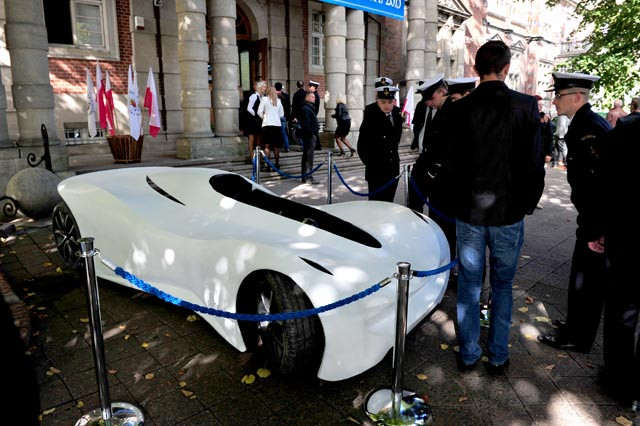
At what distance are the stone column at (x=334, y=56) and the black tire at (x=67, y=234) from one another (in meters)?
10.6

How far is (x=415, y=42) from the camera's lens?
1700cm

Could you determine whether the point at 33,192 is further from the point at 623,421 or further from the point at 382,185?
the point at 623,421

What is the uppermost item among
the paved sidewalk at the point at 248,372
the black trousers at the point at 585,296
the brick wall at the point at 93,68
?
the brick wall at the point at 93,68

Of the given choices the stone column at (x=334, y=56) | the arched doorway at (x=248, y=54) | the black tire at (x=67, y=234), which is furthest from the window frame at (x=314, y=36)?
the black tire at (x=67, y=234)

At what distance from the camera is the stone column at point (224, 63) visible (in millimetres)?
11398

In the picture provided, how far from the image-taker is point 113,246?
13.9 ft

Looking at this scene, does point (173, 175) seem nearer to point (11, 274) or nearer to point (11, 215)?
point (11, 274)

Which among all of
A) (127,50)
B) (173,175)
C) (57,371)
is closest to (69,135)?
(127,50)

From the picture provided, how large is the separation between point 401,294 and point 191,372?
161 cm

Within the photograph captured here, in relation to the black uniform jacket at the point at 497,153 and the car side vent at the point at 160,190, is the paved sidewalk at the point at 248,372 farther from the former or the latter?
the black uniform jacket at the point at 497,153

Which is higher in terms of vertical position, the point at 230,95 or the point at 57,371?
the point at 230,95

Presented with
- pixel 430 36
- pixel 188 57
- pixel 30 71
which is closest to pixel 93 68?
pixel 188 57

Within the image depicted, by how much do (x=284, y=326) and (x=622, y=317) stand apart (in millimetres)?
2072

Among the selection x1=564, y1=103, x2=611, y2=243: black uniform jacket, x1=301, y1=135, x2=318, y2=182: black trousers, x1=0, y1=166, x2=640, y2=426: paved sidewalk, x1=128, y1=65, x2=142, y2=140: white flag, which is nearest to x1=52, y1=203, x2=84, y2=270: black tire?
x1=0, y1=166, x2=640, y2=426: paved sidewalk
